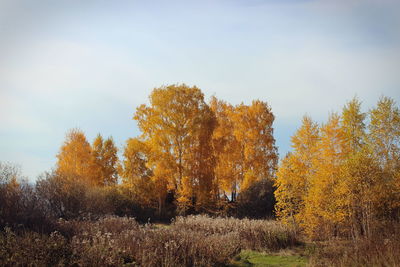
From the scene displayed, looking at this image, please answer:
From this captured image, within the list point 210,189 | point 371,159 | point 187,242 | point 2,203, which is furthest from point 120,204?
point 371,159

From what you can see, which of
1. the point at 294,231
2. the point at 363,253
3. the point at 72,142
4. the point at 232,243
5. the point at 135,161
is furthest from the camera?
the point at 72,142

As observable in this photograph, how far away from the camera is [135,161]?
28.1 metres

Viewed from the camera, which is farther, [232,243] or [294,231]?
[294,231]

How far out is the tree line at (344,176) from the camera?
15.0 m

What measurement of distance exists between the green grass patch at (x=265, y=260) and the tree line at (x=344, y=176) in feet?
10.7

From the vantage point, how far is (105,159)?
3778cm

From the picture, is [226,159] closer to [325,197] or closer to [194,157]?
[194,157]

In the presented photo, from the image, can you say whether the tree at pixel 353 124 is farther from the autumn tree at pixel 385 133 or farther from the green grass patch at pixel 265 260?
the green grass patch at pixel 265 260

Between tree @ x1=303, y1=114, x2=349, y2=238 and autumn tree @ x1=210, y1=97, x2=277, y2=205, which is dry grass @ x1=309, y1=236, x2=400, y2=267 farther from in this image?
autumn tree @ x1=210, y1=97, x2=277, y2=205

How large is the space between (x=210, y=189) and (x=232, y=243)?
601 inches

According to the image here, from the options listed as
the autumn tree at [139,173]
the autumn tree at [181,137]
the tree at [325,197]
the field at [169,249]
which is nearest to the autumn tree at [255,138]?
the autumn tree at [181,137]

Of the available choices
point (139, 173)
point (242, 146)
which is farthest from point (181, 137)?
point (242, 146)

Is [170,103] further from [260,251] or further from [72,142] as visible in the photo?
[260,251]

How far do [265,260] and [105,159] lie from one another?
93.7 feet
